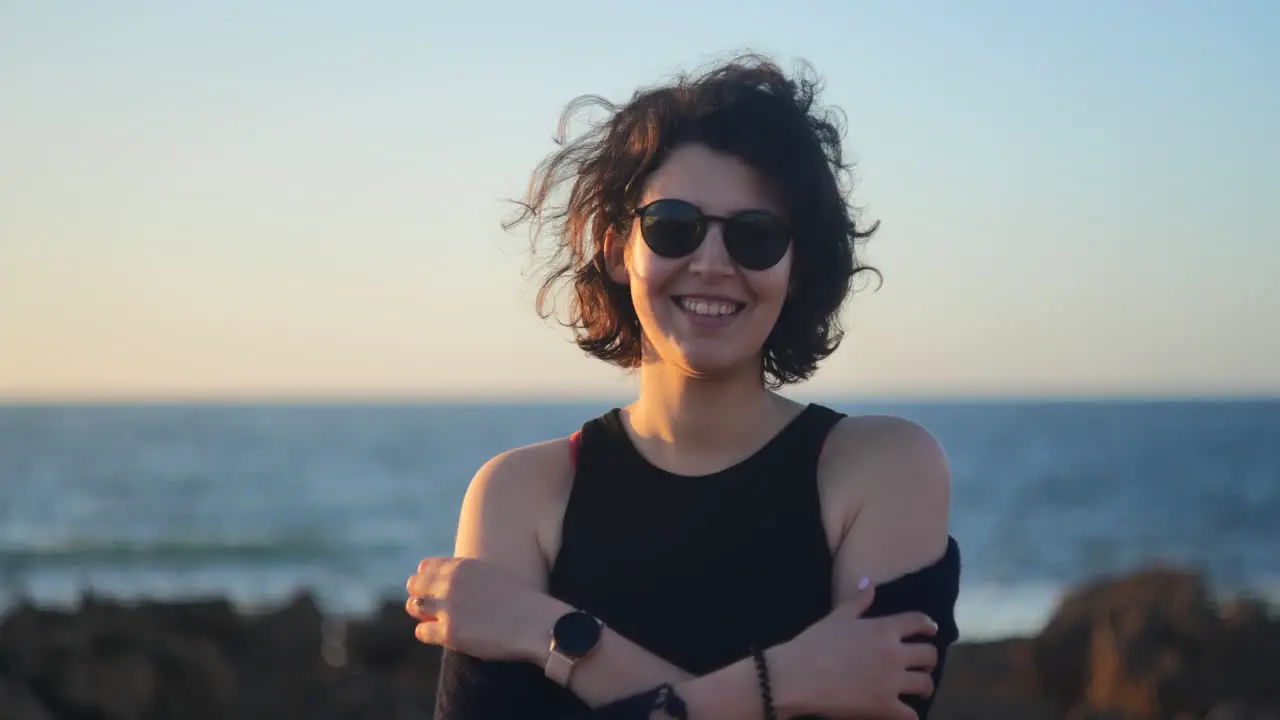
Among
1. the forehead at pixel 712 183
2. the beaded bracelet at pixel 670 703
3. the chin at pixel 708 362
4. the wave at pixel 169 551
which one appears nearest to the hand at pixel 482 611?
the beaded bracelet at pixel 670 703

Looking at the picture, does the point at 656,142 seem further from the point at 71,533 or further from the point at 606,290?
the point at 71,533

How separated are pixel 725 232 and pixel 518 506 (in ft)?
2.25

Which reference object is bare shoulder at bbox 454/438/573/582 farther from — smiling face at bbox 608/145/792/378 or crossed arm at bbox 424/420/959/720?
smiling face at bbox 608/145/792/378

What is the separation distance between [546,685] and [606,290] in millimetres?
872

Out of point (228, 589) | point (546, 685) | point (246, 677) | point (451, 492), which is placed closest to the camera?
point (546, 685)

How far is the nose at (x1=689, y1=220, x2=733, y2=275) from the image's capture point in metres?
2.59

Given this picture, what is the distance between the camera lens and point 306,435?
71.2m

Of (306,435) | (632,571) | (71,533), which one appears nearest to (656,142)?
(632,571)

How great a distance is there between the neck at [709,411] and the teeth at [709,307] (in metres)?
0.14

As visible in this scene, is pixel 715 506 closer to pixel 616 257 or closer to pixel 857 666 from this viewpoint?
pixel 857 666

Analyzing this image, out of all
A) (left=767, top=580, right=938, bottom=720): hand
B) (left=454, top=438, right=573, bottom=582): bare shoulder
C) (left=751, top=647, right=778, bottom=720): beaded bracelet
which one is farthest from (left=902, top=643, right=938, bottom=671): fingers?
(left=454, top=438, right=573, bottom=582): bare shoulder

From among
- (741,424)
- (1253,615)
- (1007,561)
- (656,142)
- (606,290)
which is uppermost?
(656,142)

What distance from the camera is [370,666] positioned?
8.45 m

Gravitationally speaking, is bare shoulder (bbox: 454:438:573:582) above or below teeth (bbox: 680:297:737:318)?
below
